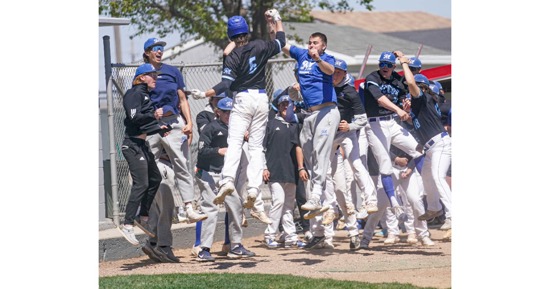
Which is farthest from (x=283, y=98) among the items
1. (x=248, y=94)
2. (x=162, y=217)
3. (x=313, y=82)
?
(x=162, y=217)

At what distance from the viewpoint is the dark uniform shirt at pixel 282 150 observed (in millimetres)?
13273

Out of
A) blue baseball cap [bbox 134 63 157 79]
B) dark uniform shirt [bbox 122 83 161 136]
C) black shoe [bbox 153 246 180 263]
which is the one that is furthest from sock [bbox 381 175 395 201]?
blue baseball cap [bbox 134 63 157 79]

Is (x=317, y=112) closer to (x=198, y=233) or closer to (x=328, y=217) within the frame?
(x=328, y=217)

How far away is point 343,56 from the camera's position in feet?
93.1

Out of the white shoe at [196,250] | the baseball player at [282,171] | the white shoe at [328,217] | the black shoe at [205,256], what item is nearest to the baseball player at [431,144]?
the white shoe at [328,217]

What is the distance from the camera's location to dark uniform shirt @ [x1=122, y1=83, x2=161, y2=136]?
36.1ft

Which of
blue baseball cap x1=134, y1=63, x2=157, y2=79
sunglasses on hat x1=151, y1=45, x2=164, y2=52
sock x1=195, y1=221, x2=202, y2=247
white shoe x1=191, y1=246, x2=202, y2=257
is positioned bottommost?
white shoe x1=191, y1=246, x2=202, y2=257

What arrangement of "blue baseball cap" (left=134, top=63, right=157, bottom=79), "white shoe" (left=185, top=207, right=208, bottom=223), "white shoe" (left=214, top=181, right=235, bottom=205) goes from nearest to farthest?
1. "white shoe" (left=214, top=181, right=235, bottom=205)
2. "blue baseball cap" (left=134, top=63, right=157, bottom=79)
3. "white shoe" (left=185, top=207, right=208, bottom=223)

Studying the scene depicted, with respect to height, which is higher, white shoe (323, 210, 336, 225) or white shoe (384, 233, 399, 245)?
white shoe (323, 210, 336, 225)

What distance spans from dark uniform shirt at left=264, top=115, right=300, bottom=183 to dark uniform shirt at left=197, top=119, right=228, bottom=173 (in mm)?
1160

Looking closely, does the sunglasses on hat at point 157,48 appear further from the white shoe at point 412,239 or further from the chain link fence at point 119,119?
the white shoe at point 412,239

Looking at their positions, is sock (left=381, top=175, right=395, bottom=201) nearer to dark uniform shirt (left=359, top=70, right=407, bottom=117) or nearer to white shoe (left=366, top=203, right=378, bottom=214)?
white shoe (left=366, top=203, right=378, bottom=214)

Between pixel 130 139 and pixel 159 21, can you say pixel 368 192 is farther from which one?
pixel 159 21
